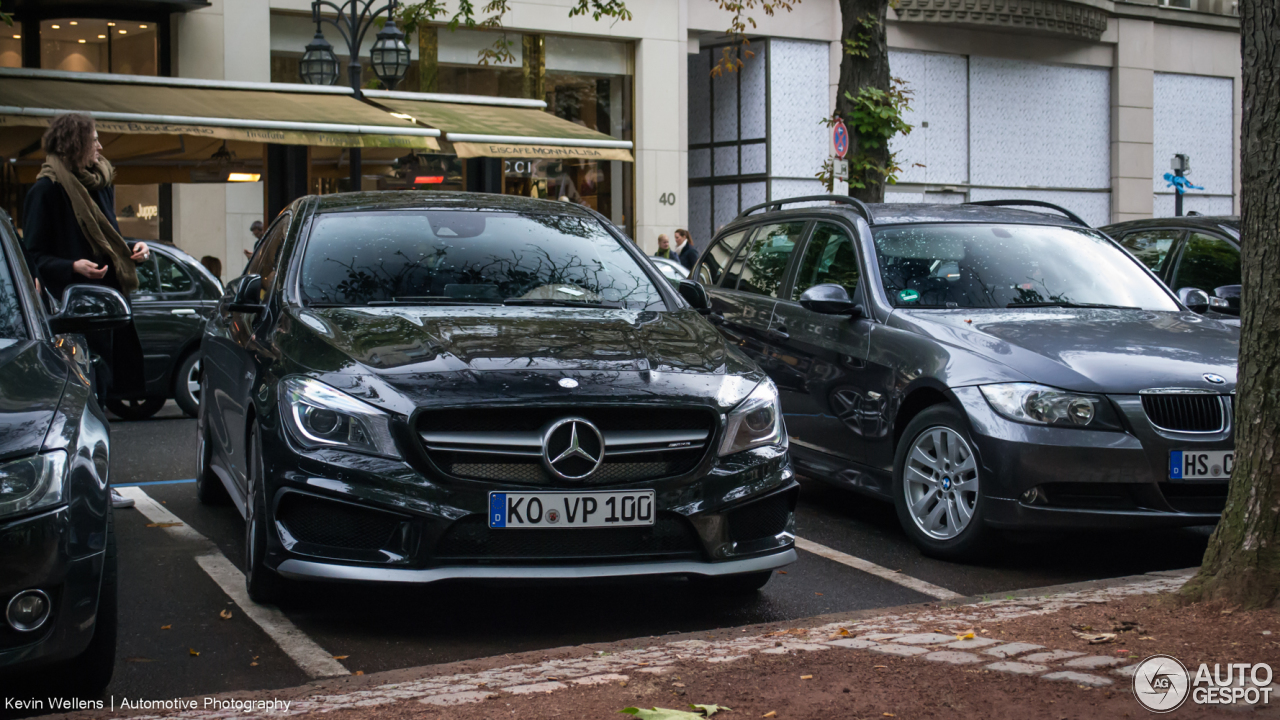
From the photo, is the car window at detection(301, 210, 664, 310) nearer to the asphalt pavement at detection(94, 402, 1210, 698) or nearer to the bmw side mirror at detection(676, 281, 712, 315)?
the bmw side mirror at detection(676, 281, 712, 315)

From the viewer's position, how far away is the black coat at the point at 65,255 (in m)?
7.32

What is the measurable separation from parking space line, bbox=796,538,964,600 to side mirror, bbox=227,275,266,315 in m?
2.73

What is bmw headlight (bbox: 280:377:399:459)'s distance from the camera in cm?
462

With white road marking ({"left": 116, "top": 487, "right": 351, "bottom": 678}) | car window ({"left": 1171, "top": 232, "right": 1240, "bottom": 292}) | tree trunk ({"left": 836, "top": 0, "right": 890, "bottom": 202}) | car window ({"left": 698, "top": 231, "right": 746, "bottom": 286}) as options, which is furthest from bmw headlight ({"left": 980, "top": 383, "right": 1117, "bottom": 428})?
tree trunk ({"left": 836, "top": 0, "right": 890, "bottom": 202})

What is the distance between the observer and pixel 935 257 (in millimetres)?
7328

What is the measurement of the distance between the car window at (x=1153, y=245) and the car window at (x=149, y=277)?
7.74 m

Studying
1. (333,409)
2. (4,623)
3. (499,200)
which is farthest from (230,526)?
(4,623)

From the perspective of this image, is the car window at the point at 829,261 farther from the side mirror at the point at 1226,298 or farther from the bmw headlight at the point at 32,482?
the bmw headlight at the point at 32,482

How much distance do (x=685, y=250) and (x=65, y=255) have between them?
1706 centimetres

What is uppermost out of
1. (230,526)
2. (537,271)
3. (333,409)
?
(537,271)

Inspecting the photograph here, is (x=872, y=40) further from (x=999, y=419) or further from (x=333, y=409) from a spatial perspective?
(x=333, y=409)

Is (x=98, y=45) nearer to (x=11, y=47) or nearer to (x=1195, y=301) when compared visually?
(x=11, y=47)

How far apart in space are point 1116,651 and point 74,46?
2101 centimetres

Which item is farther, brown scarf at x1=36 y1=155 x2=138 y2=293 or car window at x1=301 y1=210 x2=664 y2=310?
brown scarf at x1=36 y1=155 x2=138 y2=293
